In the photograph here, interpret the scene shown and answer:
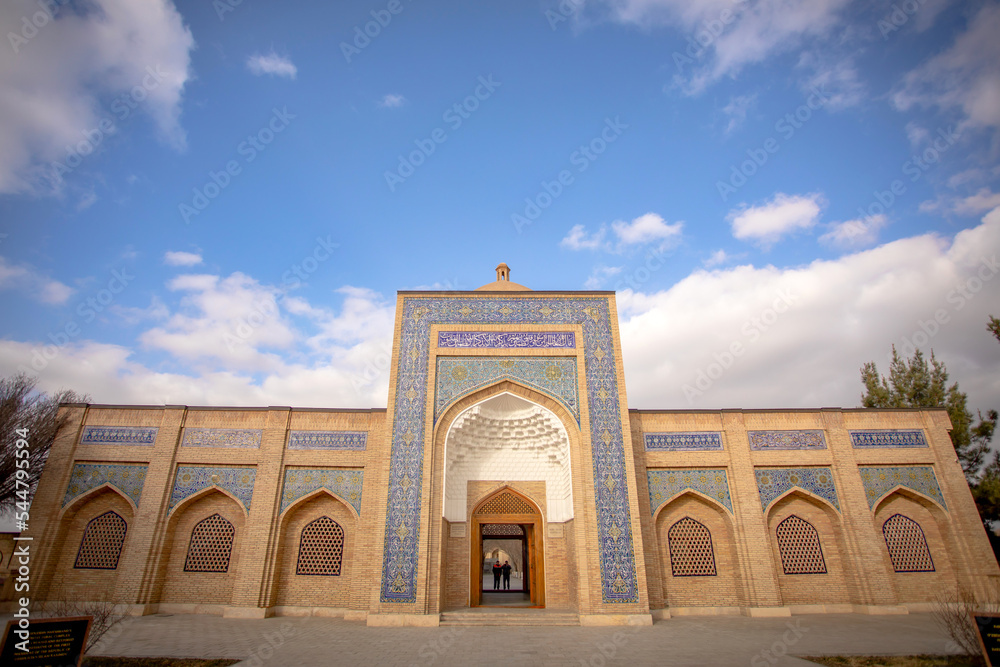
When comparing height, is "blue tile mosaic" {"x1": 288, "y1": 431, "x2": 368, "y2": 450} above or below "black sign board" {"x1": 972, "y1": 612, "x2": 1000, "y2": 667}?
above

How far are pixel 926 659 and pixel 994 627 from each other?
3.73 ft

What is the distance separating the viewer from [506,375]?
333 inches

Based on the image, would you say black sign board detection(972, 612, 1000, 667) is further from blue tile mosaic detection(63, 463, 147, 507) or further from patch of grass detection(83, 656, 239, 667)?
blue tile mosaic detection(63, 463, 147, 507)

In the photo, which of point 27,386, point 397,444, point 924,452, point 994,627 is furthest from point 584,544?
point 27,386

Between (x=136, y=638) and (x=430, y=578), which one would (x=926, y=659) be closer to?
(x=430, y=578)

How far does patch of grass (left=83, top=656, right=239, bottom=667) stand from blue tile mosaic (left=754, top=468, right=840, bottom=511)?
8.22 meters

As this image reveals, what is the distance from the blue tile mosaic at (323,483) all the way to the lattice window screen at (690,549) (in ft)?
17.9

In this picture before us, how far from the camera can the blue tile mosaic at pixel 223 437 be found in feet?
29.3

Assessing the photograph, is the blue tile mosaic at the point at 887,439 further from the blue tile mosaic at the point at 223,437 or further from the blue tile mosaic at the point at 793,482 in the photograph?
the blue tile mosaic at the point at 223,437

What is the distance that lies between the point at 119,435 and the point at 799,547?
12.2m

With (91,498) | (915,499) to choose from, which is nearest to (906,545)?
(915,499)

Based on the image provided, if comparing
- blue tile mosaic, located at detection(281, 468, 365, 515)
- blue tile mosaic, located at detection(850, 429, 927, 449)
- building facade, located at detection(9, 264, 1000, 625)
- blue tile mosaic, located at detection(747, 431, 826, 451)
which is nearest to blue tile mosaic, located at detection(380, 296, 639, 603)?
building facade, located at detection(9, 264, 1000, 625)

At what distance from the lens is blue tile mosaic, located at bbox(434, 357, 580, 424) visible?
A: 27.4 ft

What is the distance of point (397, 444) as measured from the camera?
26.1 ft
